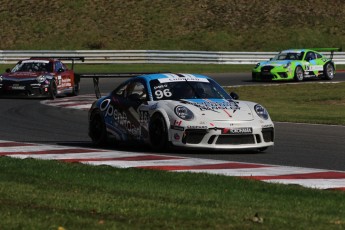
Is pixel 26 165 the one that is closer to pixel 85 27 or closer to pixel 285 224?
pixel 285 224

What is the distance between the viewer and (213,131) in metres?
14.5

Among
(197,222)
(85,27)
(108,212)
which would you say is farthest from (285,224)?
(85,27)

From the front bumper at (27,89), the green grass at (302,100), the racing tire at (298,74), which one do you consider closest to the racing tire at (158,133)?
the green grass at (302,100)

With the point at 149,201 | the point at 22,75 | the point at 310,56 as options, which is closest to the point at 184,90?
the point at 149,201

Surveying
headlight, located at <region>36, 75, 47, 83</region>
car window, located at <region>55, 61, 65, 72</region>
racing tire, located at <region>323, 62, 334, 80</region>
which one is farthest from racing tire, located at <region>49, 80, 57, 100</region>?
racing tire, located at <region>323, 62, 334, 80</region>

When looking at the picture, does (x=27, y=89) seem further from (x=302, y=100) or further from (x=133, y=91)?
(x=133, y=91)

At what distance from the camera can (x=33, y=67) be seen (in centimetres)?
2888

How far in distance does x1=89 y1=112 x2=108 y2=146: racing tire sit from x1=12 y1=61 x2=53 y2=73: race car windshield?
12505 millimetres

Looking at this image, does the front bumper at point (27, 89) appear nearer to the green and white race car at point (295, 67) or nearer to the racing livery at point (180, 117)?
the green and white race car at point (295, 67)

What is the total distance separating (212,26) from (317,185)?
4818cm

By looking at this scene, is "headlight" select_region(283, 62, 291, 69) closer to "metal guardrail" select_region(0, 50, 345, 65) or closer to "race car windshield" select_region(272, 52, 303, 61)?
"race car windshield" select_region(272, 52, 303, 61)

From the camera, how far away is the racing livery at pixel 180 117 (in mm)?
14508

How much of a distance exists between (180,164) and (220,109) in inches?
78.2

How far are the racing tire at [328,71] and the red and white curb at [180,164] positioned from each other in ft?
78.7
